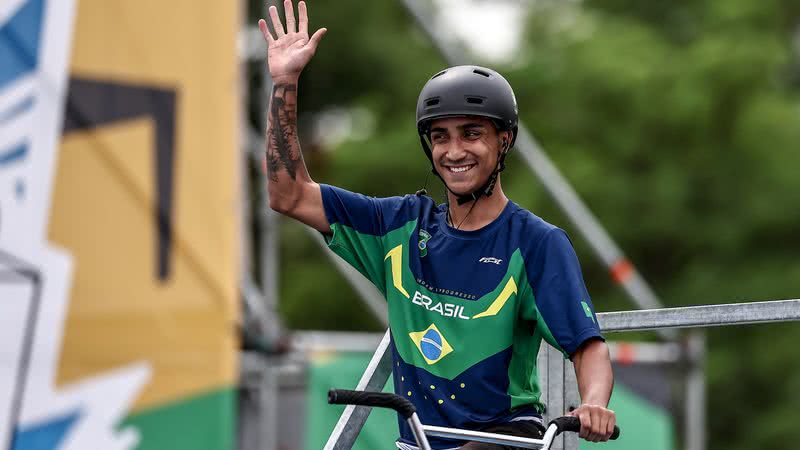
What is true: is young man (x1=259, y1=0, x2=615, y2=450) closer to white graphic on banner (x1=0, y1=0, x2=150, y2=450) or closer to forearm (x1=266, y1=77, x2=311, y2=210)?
forearm (x1=266, y1=77, x2=311, y2=210)

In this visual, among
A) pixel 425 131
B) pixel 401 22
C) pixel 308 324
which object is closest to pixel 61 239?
pixel 425 131

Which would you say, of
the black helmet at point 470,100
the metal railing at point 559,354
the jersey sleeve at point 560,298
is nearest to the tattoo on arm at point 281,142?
the black helmet at point 470,100

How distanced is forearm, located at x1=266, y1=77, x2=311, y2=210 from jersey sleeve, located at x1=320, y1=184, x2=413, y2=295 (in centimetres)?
12

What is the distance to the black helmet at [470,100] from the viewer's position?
5.05 m

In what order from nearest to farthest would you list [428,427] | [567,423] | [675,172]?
[567,423]
[428,427]
[675,172]

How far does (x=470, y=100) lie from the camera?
5.05 meters

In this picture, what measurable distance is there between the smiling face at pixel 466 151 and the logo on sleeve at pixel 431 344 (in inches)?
20.2

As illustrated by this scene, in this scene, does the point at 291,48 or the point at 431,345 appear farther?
the point at 291,48

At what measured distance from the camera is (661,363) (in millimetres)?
12227

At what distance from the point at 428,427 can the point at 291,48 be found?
1.51 meters

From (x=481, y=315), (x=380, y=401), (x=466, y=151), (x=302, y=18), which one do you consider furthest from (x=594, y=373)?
(x=302, y=18)

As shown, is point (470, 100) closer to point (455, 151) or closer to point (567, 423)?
point (455, 151)

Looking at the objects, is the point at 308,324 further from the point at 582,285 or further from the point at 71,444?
the point at 582,285

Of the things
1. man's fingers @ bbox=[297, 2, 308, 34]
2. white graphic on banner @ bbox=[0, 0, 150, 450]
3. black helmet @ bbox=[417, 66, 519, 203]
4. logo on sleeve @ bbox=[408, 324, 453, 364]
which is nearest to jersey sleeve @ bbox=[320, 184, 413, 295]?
black helmet @ bbox=[417, 66, 519, 203]
